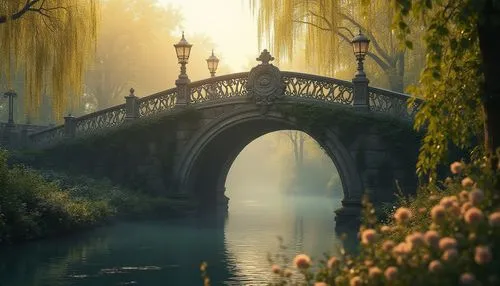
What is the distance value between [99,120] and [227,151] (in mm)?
6245

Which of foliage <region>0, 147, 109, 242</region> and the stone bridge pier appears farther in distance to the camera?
the stone bridge pier

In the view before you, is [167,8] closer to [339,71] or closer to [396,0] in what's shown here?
[339,71]

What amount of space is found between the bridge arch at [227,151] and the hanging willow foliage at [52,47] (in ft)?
25.4

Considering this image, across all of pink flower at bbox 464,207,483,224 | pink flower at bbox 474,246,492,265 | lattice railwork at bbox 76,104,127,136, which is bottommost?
pink flower at bbox 474,246,492,265

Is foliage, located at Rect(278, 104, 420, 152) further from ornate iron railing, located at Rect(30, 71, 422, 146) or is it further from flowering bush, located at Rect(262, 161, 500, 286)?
flowering bush, located at Rect(262, 161, 500, 286)

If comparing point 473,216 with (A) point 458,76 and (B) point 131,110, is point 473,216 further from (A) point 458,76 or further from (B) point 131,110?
(B) point 131,110

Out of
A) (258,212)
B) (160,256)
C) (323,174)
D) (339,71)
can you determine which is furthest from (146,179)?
(323,174)

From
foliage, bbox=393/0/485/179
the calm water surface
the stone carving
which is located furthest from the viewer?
the stone carving

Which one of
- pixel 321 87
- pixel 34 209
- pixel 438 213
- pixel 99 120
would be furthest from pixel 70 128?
pixel 438 213

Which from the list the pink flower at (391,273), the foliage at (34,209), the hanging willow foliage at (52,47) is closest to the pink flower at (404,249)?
the pink flower at (391,273)

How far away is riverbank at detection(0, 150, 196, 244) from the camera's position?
56.7 ft

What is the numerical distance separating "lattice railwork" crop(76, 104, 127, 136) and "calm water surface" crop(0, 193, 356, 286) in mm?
4974

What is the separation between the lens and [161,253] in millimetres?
17781

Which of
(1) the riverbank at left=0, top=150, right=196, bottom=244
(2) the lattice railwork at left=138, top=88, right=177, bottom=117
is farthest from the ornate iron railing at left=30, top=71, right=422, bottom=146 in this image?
(1) the riverbank at left=0, top=150, right=196, bottom=244
